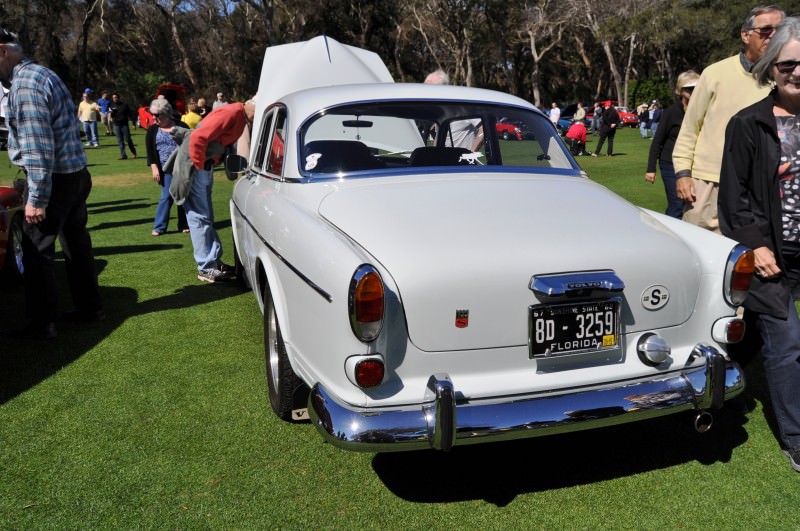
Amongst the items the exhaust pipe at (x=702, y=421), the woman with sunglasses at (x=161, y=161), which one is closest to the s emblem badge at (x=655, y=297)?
the exhaust pipe at (x=702, y=421)

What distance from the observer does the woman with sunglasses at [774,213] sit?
3.11 meters

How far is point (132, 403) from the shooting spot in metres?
3.97

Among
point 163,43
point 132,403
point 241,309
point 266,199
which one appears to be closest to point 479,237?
point 266,199

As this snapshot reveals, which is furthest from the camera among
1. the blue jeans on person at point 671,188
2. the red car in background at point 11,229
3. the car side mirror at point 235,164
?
the blue jeans on person at point 671,188

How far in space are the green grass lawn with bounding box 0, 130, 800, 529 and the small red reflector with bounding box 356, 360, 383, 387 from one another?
663 mm

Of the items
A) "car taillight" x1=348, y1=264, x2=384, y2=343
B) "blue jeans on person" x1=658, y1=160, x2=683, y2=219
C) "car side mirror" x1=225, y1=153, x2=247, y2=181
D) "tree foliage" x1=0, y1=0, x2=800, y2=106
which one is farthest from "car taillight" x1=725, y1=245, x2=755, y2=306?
"tree foliage" x1=0, y1=0, x2=800, y2=106

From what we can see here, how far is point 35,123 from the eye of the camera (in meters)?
4.53

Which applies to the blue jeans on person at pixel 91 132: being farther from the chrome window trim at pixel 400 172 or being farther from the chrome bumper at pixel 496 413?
the chrome bumper at pixel 496 413

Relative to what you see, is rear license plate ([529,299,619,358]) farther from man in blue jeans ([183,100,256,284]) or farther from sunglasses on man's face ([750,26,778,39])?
man in blue jeans ([183,100,256,284])

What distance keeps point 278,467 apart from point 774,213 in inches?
103

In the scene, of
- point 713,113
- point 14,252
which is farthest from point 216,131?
point 713,113

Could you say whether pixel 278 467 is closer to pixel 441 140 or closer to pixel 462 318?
pixel 462 318

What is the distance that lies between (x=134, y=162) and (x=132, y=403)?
57.9 feet

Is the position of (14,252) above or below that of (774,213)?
below
